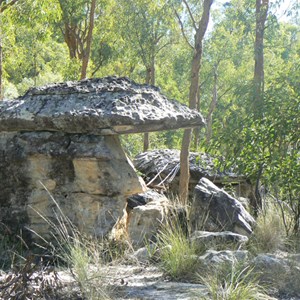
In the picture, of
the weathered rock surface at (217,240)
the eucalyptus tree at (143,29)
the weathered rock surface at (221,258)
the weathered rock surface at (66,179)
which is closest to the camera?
the weathered rock surface at (221,258)

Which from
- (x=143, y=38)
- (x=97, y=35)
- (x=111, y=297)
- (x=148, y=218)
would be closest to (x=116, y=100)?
(x=148, y=218)

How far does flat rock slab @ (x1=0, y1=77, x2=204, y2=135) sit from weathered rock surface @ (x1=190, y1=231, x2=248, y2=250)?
126 cm

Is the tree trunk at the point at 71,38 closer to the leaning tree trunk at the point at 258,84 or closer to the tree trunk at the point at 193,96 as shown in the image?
the tree trunk at the point at 193,96

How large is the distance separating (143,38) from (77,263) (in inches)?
678

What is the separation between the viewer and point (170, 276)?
16.4 feet

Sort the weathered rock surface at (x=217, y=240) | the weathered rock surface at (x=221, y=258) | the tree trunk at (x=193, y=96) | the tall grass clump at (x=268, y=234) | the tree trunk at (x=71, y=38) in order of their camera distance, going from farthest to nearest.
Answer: the tree trunk at (x=71, y=38)
the tree trunk at (x=193, y=96)
the tall grass clump at (x=268, y=234)
the weathered rock surface at (x=217, y=240)
the weathered rock surface at (x=221, y=258)

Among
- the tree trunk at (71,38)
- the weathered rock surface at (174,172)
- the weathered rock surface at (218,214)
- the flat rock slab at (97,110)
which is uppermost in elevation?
the tree trunk at (71,38)

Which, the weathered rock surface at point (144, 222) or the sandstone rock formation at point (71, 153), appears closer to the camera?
the sandstone rock formation at point (71, 153)

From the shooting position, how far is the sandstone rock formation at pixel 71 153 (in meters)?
6.26

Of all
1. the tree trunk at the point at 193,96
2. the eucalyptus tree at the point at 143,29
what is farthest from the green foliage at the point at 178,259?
the eucalyptus tree at the point at 143,29

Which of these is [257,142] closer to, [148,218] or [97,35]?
[148,218]

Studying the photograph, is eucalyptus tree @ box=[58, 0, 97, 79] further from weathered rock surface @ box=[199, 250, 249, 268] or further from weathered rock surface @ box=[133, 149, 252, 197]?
weathered rock surface @ box=[199, 250, 249, 268]

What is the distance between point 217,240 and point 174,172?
618 cm

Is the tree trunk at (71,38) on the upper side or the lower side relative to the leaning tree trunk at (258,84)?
upper
